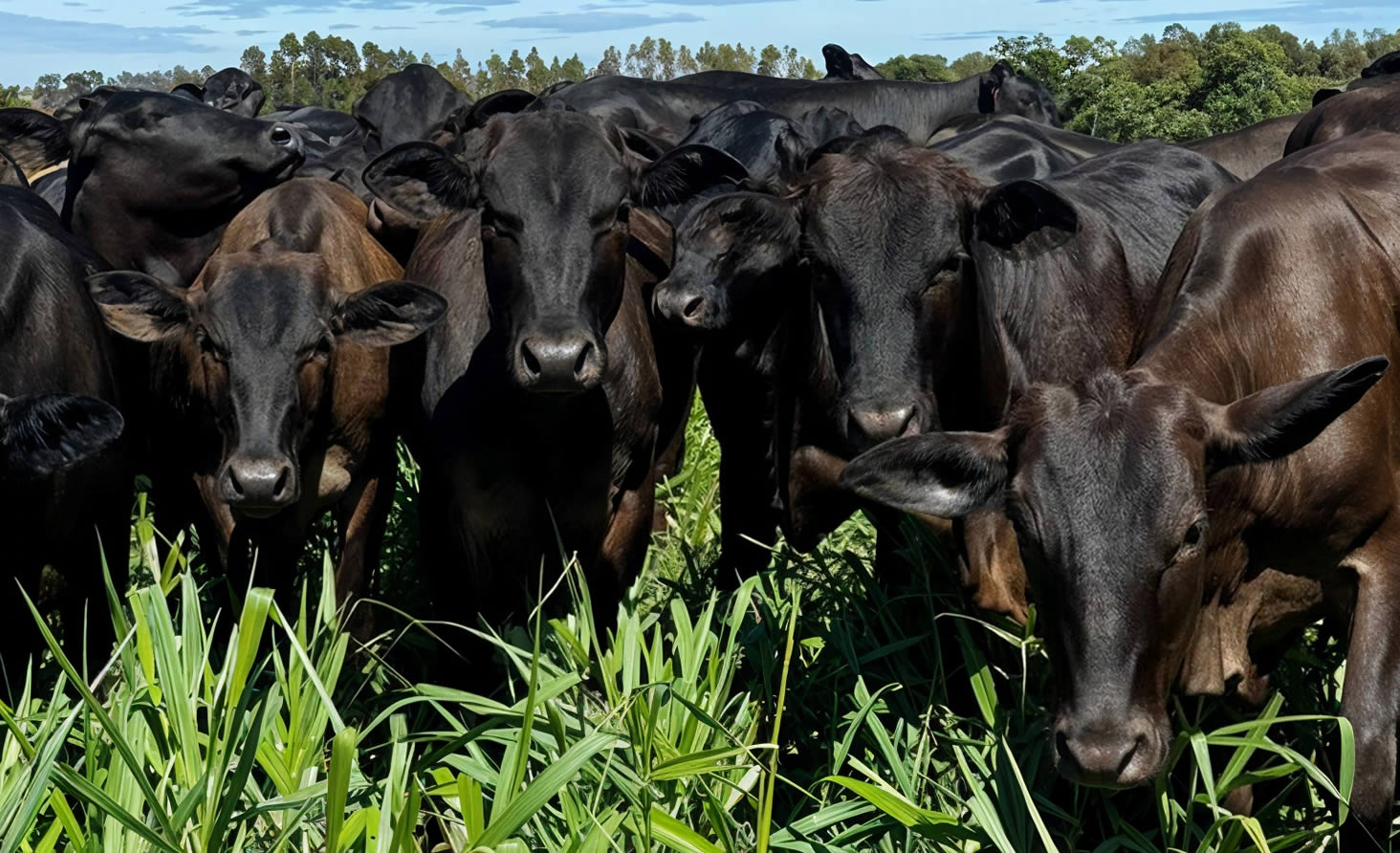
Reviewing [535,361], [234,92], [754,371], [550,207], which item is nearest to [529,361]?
[535,361]

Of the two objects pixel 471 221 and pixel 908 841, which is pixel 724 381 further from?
pixel 908 841

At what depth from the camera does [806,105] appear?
15.1 meters

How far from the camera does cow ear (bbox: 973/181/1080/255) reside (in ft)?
15.6

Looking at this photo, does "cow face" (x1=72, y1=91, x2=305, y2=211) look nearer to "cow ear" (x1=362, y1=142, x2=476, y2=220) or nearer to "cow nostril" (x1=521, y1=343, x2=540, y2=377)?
"cow ear" (x1=362, y1=142, x2=476, y2=220)

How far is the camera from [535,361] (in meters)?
4.57

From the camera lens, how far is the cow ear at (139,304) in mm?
5117

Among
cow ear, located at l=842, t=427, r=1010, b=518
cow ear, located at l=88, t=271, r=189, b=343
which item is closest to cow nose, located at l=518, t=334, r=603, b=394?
cow ear, located at l=842, t=427, r=1010, b=518

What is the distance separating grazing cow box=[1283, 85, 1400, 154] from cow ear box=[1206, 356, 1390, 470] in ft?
12.3

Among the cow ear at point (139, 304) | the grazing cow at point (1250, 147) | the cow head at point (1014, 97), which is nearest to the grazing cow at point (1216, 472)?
the cow ear at point (139, 304)

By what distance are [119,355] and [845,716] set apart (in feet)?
9.59

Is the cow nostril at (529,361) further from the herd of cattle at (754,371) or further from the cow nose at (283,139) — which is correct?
the cow nose at (283,139)

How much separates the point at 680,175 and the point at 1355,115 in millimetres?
3508

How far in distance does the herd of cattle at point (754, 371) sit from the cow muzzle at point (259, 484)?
0.01 meters

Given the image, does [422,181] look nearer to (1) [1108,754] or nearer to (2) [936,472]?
(2) [936,472]
